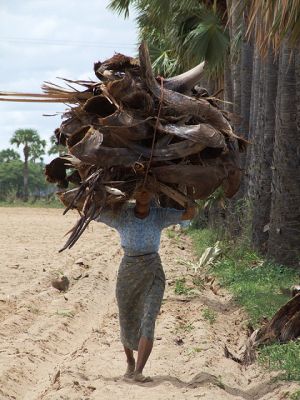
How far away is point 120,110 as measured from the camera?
703 cm

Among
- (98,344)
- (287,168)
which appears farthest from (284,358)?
(287,168)

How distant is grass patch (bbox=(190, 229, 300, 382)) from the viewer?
25.9 ft

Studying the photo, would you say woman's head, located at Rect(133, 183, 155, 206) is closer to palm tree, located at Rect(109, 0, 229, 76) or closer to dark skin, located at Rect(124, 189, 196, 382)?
dark skin, located at Rect(124, 189, 196, 382)

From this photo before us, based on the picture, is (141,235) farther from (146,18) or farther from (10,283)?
(146,18)

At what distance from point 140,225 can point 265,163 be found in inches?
339

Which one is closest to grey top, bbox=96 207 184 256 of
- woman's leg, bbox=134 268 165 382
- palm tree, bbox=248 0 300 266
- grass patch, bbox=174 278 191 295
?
woman's leg, bbox=134 268 165 382

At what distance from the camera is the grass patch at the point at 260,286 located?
7891mm

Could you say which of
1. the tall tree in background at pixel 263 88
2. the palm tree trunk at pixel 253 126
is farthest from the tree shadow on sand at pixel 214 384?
the palm tree trunk at pixel 253 126

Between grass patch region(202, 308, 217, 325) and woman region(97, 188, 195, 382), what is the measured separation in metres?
2.91

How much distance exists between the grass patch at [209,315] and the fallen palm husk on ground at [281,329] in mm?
1813

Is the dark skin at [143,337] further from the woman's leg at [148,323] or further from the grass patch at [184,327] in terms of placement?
the grass patch at [184,327]

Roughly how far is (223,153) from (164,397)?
2.01 metres

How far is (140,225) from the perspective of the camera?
7547 mm

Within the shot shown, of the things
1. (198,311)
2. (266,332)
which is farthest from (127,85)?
(198,311)
